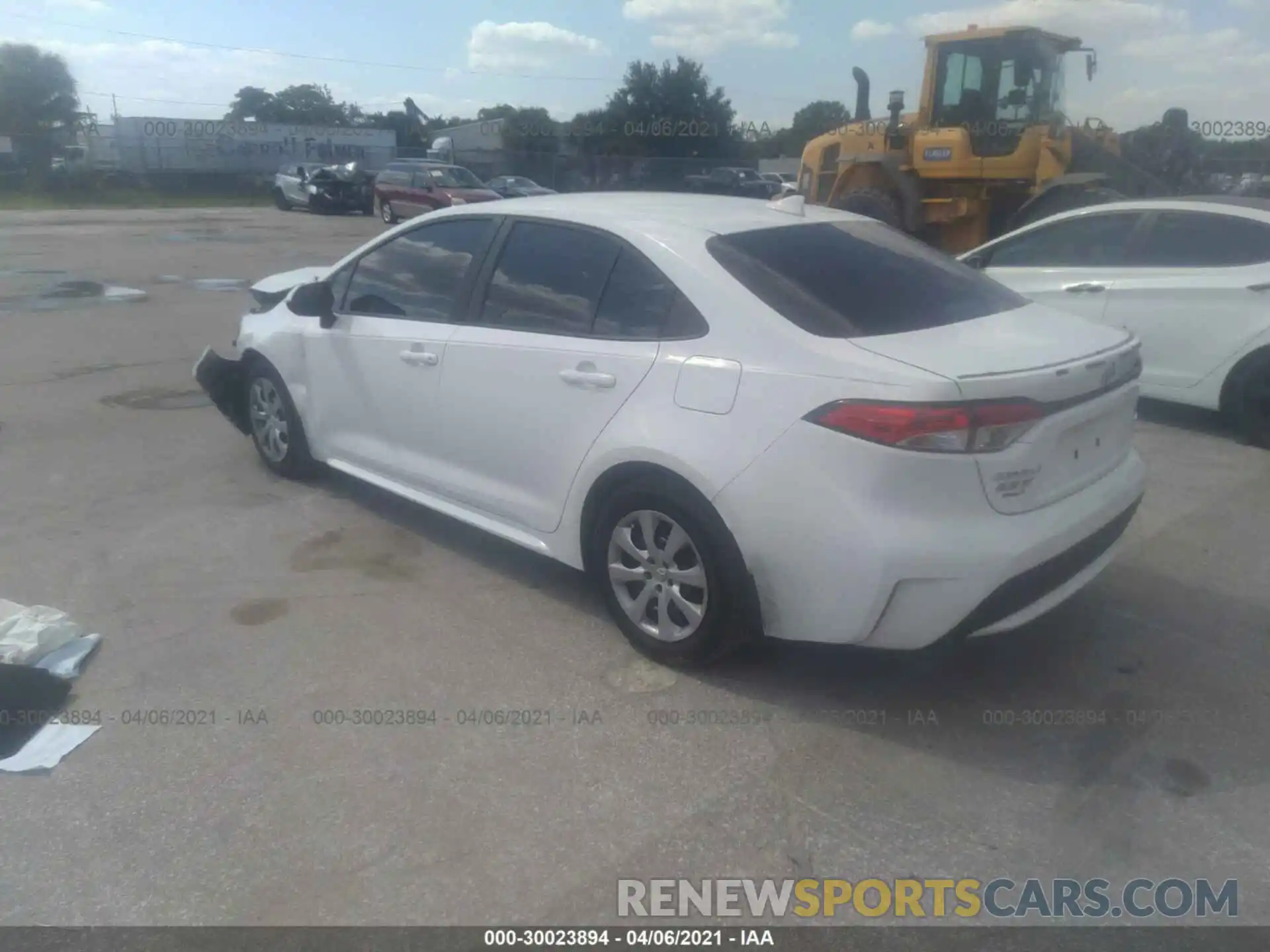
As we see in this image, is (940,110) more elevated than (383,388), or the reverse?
(940,110)

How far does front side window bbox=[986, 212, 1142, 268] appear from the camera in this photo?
7406 mm

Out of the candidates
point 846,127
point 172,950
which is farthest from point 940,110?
point 172,950

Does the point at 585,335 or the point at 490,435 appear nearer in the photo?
the point at 585,335

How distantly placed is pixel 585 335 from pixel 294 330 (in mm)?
2165

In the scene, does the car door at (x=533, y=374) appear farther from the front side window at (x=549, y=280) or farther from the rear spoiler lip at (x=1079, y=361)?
the rear spoiler lip at (x=1079, y=361)

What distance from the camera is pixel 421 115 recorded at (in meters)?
67.6

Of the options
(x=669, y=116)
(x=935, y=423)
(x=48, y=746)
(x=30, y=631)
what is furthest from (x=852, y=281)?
(x=669, y=116)

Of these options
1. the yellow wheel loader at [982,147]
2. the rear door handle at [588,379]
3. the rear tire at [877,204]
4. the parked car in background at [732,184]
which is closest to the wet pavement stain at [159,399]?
the rear door handle at [588,379]

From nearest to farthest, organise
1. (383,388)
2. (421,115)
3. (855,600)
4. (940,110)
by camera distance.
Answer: (855,600)
(383,388)
(940,110)
(421,115)

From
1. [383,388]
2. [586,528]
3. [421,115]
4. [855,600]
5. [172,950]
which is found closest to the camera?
[172,950]

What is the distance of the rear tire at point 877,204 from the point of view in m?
13.3

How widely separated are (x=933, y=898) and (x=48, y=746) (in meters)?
2.78

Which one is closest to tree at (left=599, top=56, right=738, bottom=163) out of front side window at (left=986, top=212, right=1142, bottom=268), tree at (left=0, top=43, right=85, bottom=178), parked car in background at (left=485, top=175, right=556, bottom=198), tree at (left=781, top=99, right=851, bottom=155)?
tree at (left=781, top=99, right=851, bottom=155)

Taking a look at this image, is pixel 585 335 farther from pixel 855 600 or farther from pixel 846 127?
pixel 846 127
